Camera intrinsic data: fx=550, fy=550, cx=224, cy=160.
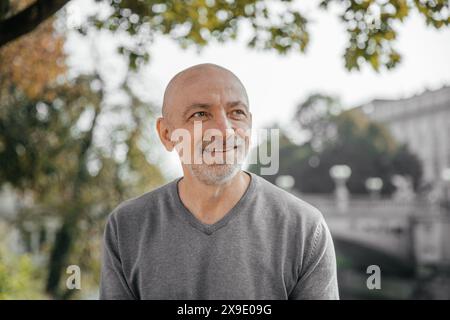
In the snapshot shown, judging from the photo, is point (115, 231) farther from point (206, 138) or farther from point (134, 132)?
point (134, 132)

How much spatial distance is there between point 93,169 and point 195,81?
7417 millimetres

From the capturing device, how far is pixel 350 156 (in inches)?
957

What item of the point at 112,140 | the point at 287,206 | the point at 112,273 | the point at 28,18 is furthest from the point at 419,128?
the point at 112,273

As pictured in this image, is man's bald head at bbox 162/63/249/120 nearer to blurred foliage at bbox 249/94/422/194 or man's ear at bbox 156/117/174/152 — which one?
man's ear at bbox 156/117/174/152

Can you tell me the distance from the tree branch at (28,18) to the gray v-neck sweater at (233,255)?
1.42 metres

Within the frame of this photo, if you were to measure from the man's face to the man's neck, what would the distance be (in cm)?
3

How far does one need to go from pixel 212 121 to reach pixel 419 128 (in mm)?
26468

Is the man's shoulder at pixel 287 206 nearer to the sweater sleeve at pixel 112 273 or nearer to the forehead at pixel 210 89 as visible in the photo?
the forehead at pixel 210 89

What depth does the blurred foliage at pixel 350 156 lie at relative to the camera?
952 inches

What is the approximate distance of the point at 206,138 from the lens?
1.07 metres

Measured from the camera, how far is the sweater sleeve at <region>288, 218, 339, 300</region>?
3.49 ft

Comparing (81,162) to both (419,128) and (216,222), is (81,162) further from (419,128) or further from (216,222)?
(419,128)

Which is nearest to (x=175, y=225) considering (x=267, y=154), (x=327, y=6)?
(x=267, y=154)

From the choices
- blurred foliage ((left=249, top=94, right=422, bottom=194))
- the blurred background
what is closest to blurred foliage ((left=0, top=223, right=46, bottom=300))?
the blurred background
